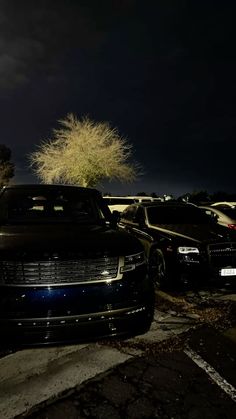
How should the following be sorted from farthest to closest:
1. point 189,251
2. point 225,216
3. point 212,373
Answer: point 225,216 < point 189,251 < point 212,373

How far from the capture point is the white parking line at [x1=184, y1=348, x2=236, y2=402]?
119 inches

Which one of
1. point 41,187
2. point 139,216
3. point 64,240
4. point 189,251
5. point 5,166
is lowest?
point 189,251

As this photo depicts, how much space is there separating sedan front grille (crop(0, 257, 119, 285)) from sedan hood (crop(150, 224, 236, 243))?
3227mm

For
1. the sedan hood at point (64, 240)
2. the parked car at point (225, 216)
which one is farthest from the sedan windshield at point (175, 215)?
the sedan hood at point (64, 240)

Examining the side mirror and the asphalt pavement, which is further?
the side mirror

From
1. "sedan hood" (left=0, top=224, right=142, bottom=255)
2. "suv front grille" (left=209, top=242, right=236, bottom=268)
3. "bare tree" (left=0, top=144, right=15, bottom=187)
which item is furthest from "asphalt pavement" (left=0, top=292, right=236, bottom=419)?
"bare tree" (left=0, top=144, right=15, bottom=187)

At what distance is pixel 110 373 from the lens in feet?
10.8

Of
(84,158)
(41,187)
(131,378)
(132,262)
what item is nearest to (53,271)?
(132,262)

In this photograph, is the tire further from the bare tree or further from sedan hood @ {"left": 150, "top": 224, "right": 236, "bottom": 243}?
the bare tree

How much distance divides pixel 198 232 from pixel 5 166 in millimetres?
56089

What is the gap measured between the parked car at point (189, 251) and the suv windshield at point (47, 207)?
163 centimetres

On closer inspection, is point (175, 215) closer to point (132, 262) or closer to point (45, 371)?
point (132, 262)

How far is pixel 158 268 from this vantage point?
Answer: 6.52m

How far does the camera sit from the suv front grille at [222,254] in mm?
5852
